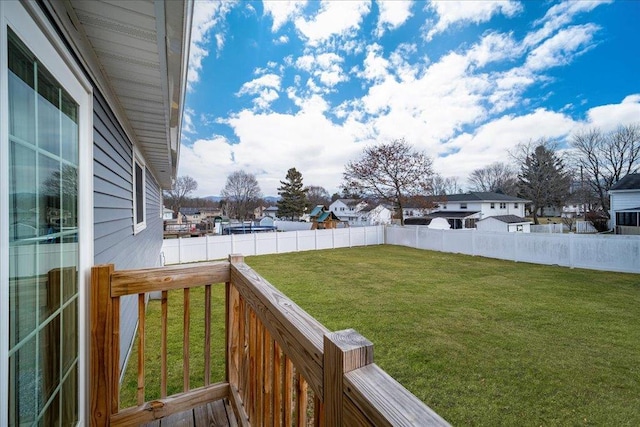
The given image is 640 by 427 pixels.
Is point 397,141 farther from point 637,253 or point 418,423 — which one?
point 418,423

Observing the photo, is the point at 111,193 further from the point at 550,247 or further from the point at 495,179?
the point at 495,179

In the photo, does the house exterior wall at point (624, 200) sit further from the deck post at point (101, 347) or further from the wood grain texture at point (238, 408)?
the deck post at point (101, 347)

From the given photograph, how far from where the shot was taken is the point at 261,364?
1279 mm

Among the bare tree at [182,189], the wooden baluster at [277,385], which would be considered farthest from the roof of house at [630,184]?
the bare tree at [182,189]

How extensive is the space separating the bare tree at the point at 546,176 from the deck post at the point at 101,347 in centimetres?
2868

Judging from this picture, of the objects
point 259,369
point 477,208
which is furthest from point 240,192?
point 259,369

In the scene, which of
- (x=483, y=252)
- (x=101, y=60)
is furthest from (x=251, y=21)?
(x=483, y=252)

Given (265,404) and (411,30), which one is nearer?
(265,404)

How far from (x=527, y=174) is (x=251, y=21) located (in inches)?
990

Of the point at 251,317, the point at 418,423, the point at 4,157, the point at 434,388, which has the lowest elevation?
the point at 434,388

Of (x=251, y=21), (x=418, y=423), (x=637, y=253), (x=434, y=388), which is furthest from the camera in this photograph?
(x=251, y=21)

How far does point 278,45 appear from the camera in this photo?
558 inches

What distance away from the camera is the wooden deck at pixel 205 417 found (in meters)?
1.70

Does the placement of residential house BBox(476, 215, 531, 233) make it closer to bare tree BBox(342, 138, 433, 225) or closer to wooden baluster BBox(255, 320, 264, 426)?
bare tree BBox(342, 138, 433, 225)
